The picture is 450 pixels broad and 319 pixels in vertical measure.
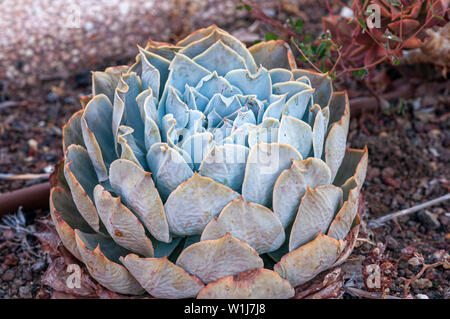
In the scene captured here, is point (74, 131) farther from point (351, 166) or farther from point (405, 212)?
point (405, 212)

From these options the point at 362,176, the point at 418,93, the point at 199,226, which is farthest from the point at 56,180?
the point at 418,93

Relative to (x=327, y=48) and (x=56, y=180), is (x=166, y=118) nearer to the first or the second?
(x=56, y=180)

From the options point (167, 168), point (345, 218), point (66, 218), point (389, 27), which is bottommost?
point (66, 218)

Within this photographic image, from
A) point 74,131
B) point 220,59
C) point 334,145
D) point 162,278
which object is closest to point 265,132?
point 334,145

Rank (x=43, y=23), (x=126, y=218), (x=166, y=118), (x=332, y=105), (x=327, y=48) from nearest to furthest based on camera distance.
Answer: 1. (x=126, y=218)
2. (x=166, y=118)
3. (x=332, y=105)
4. (x=327, y=48)
5. (x=43, y=23)

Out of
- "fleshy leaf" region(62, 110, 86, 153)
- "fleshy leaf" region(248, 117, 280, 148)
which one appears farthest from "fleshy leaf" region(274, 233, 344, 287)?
"fleshy leaf" region(62, 110, 86, 153)

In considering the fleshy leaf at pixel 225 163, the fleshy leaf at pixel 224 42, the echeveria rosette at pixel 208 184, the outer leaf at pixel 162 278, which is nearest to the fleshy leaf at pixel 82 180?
the echeveria rosette at pixel 208 184

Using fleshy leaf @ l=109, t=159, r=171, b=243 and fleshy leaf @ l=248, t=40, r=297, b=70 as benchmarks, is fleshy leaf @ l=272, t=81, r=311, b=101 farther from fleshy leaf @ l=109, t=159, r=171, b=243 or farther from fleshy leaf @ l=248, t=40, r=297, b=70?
fleshy leaf @ l=109, t=159, r=171, b=243
